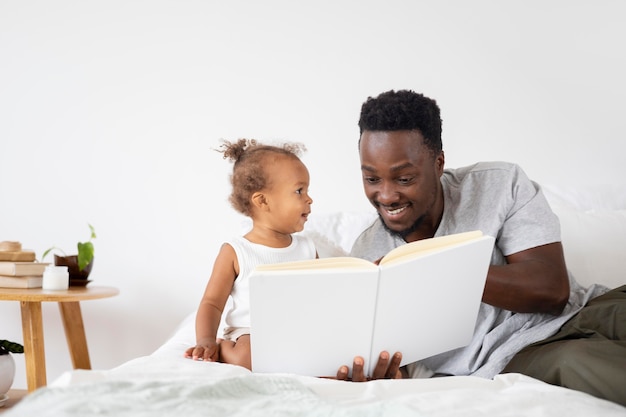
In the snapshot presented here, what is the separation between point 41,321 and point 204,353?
126cm

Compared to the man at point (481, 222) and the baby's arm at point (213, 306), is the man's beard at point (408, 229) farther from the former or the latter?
the baby's arm at point (213, 306)

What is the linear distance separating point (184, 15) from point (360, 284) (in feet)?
5.98

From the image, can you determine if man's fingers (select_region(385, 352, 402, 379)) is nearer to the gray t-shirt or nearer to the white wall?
the gray t-shirt

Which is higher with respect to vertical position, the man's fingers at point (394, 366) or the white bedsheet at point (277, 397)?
the white bedsheet at point (277, 397)

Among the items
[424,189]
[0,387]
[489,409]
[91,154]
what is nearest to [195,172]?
[91,154]

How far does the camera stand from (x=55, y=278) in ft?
7.97

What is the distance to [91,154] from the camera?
2771 millimetres

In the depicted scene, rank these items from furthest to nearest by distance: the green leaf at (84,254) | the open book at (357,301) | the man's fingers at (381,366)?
the green leaf at (84,254) → the man's fingers at (381,366) → the open book at (357,301)

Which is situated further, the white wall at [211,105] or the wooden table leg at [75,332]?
the wooden table leg at [75,332]

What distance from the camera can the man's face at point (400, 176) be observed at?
1.58 meters

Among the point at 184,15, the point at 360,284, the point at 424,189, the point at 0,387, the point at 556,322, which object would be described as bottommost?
the point at 0,387

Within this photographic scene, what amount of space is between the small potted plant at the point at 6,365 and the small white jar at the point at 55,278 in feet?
0.84

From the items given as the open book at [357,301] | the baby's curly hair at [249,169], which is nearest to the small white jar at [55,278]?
the baby's curly hair at [249,169]

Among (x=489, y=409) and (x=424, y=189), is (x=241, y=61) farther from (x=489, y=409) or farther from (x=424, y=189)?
(x=489, y=409)
